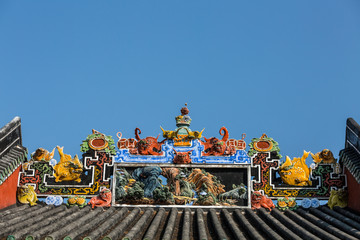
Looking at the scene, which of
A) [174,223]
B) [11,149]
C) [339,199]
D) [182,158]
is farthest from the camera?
[182,158]

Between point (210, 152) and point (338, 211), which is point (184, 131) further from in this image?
point (338, 211)

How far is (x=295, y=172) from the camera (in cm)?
1463

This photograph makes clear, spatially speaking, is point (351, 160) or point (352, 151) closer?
point (351, 160)

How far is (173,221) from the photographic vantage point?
12.3 meters

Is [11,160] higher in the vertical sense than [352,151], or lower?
lower

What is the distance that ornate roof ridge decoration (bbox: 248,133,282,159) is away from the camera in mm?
14984

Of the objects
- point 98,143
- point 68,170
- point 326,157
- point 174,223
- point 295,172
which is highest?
point 98,143

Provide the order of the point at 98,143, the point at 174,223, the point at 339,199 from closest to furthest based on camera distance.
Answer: the point at 174,223
the point at 339,199
the point at 98,143

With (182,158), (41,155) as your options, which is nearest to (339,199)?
(182,158)

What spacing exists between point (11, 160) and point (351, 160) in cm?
892

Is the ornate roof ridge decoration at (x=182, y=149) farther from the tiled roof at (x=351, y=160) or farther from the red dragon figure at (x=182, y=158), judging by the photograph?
the tiled roof at (x=351, y=160)

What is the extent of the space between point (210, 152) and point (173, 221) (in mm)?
3303

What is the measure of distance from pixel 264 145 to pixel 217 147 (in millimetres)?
1327

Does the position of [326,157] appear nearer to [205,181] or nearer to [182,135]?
[205,181]
